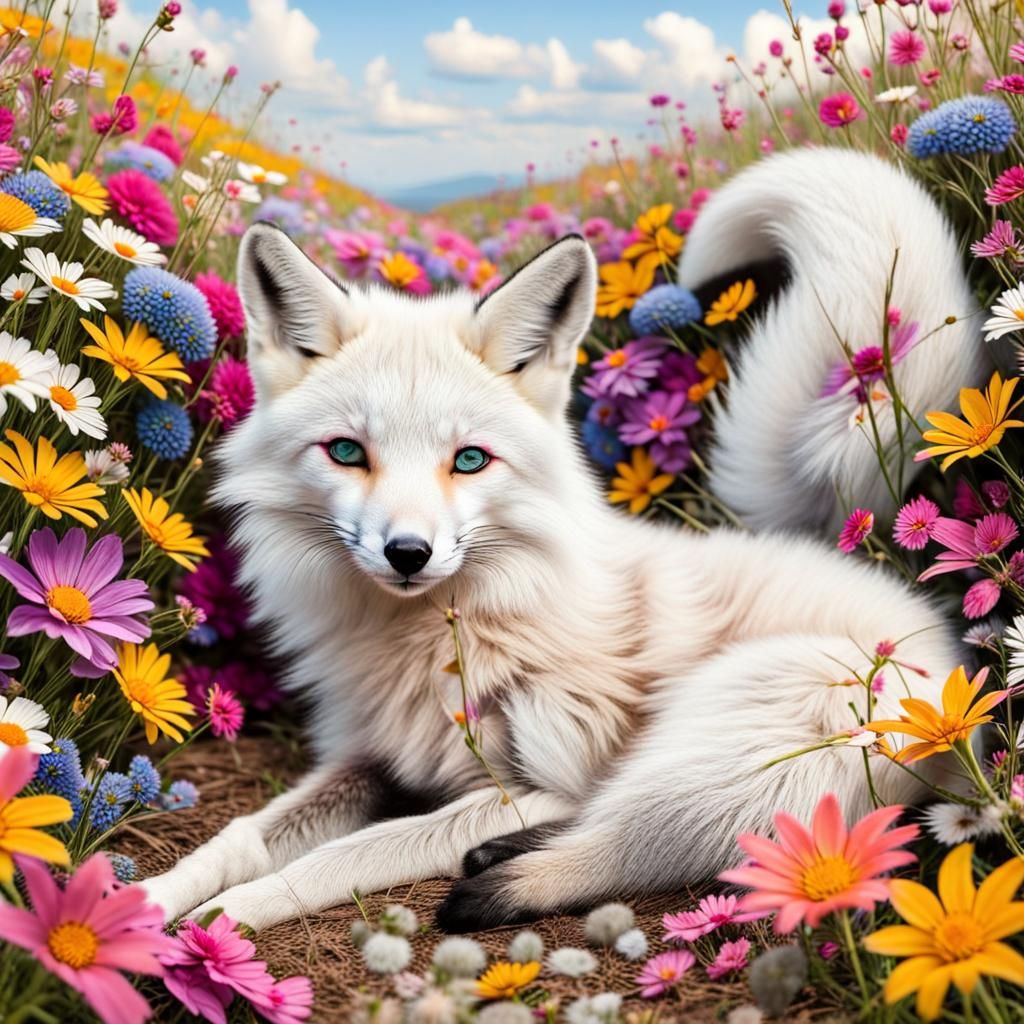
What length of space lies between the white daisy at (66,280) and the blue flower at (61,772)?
95 centimetres

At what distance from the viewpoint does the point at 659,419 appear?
395 cm

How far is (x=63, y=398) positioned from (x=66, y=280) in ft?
1.08

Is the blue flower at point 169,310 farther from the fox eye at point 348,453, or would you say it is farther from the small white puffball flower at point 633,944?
the small white puffball flower at point 633,944

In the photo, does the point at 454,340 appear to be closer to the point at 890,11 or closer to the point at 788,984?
the point at 788,984

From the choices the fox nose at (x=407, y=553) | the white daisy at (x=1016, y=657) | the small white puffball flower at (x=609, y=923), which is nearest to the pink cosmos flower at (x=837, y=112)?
the white daisy at (x=1016, y=657)

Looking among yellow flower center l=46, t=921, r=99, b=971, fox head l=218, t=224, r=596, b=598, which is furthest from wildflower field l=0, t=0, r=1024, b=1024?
fox head l=218, t=224, r=596, b=598

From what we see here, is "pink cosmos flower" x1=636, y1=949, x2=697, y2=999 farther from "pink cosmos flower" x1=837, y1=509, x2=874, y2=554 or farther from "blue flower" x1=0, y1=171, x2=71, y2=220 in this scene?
"blue flower" x1=0, y1=171, x2=71, y2=220

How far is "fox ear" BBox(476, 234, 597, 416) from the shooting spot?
8.58ft

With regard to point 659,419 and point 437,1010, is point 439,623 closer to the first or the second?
point 437,1010

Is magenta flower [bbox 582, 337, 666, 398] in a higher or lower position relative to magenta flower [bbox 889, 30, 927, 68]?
lower

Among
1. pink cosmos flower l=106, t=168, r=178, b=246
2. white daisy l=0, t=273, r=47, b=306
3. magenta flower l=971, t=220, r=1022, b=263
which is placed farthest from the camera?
pink cosmos flower l=106, t=168, r=178, b=246

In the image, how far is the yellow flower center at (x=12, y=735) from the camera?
6.65ft

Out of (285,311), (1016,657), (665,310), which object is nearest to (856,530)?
(1016,657)

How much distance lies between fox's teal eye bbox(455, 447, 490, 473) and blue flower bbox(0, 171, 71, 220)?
4.16 feet
